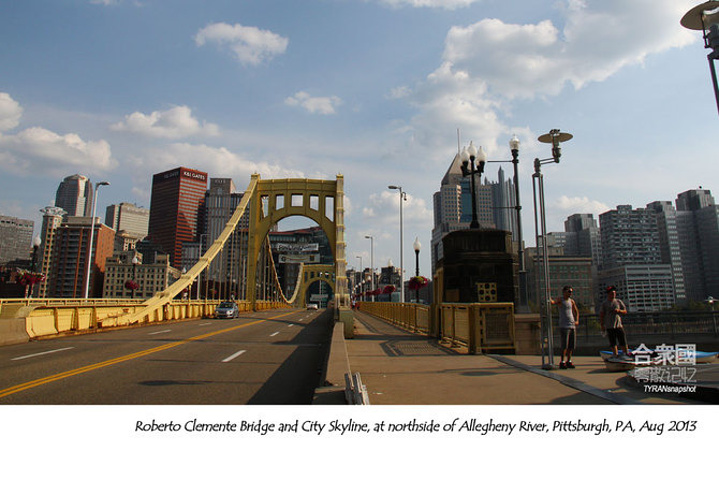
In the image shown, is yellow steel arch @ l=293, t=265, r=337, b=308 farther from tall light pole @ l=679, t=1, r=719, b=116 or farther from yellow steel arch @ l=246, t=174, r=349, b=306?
tall light pole @ l=679, t=1, r=719, b=116

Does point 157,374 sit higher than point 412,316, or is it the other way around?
point 412,316

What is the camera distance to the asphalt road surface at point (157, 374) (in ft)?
21.4

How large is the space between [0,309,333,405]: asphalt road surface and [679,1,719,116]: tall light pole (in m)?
9.44

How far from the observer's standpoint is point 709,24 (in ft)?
27.1

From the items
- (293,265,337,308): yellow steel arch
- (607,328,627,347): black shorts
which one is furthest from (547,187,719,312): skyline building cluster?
(607,328,627,347): black shorts

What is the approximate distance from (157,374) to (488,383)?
6.12 metres

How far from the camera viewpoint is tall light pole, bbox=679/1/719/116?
8.05 metres

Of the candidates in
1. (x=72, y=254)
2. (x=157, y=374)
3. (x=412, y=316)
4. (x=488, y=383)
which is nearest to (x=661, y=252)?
(x=412, y=316)

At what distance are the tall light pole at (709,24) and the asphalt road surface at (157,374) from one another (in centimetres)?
944

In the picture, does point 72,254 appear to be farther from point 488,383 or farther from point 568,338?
point 488,383

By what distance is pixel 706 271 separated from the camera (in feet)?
457

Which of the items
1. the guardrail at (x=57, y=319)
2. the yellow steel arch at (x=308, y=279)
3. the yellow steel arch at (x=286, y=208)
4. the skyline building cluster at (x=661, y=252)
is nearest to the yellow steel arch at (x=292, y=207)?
the yellow steel arch at (x=286, y=208)

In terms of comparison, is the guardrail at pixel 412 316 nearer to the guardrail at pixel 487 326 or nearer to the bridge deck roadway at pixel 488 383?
the guardrail at pixel 487 326

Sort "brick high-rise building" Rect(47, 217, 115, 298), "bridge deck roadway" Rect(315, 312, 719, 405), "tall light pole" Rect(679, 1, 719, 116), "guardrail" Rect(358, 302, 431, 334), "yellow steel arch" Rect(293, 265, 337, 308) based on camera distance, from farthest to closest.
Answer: "yellow steel arch" Rect(293, 265, 337, 308)
"brick high-rise building" Rect(47, 217, 115, 298)
"guardrail" Rect(358, 302, 431, 334)
"tall light pole" Rect(679, 1, 719, 116)
"bridge deck roadway" Rect(315, 312, 719, 405)
